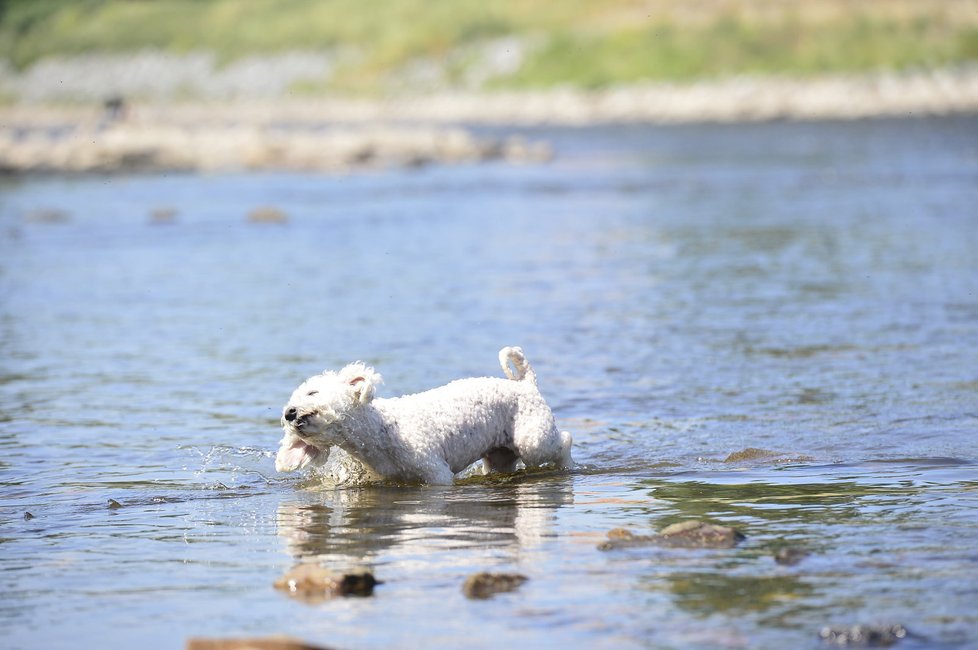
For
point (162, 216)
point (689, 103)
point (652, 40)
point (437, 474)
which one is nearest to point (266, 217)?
point (162, 216)

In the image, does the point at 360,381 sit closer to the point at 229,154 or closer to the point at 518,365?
the point at 518,365

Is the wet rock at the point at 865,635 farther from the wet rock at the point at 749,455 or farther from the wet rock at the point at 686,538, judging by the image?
the wet rock at the point at 749,455

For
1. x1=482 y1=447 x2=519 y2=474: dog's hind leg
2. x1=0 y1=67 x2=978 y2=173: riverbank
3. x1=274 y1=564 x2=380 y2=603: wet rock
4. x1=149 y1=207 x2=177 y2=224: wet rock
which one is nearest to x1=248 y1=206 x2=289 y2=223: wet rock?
x1=149 y1=207 x2=177 y2=224: wet rock

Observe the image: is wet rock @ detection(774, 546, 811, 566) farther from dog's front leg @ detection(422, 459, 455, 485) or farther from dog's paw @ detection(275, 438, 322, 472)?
dog's paw @ detection(275, 438, 322, 472)

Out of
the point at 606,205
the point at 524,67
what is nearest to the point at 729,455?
the point at 606,205

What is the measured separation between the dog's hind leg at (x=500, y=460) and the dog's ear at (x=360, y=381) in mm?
1387

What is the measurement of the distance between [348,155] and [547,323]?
39847 mm

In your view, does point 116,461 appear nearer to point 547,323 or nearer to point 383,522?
point 383,522

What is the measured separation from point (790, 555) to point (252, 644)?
2945 mm

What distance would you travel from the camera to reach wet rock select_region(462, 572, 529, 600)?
7.38 meters

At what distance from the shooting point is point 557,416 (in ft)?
42.7

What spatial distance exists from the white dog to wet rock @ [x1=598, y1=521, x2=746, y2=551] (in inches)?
73.0

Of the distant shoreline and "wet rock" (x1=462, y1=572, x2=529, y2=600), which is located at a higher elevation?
the distant shoreline

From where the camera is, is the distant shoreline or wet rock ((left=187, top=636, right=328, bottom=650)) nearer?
wet rock ((left=187, top=636, right=328, bottom=650))
